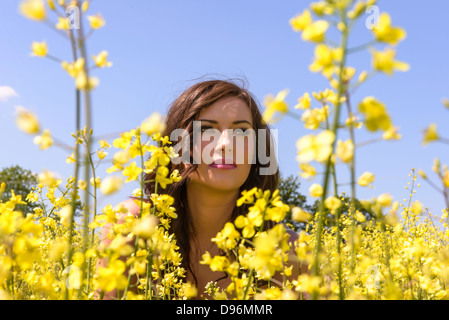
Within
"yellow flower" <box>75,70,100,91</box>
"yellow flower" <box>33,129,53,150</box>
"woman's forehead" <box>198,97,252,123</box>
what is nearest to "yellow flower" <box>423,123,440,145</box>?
"yellow flower" <box>75,70,100,91</box>

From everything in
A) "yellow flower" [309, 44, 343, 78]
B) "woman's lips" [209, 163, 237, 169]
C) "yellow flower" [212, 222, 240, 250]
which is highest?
"woman's lips" [209, 163, 237, 169]

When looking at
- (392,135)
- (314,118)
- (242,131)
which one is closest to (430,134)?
(392,135)

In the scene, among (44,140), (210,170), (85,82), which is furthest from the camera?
(210,170)

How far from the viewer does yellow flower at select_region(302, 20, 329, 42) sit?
0.89m

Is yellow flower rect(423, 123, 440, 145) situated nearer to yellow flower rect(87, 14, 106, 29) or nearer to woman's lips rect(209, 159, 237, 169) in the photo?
yellow flower rect(87, 14, 106, 29)

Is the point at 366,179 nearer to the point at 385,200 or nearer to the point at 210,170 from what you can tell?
the point at 385,200

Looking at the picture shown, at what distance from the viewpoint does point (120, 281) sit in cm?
102

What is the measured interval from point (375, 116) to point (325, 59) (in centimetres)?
16

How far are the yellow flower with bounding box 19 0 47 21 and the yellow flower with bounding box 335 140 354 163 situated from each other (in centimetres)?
83

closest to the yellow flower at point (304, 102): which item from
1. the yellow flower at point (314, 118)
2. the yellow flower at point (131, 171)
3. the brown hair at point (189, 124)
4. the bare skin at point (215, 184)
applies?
the yellow flower at point (314, 118)

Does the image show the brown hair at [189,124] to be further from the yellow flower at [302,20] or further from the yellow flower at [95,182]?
the yellow flower at [302,20]

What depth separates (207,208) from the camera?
11.1 ft

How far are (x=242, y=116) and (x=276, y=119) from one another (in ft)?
6.75
